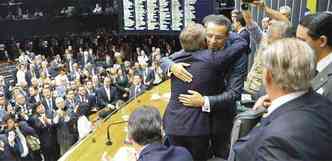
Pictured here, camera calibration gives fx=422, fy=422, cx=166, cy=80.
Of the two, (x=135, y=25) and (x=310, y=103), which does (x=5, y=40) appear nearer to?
(x=135, y=25)

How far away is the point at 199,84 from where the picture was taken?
1.85 meters

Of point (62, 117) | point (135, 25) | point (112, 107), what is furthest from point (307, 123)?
point (135, 25)

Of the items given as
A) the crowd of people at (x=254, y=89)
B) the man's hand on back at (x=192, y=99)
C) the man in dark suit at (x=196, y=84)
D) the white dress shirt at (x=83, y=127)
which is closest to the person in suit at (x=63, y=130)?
the white dress shirt at (x=83, y=127)

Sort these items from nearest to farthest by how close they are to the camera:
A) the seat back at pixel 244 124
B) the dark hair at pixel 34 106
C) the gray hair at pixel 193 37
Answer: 1. the seat back at pixel 244 124
2. the gray hair at pixel 193 37
3. the dark hair at pixel 34 106

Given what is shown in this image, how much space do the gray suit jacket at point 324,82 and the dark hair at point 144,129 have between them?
55 cm

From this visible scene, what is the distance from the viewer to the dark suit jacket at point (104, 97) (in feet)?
24.2

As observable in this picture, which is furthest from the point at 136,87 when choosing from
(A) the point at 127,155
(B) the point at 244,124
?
(B) the point at 244,124

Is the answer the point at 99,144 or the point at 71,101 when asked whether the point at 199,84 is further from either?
the point at 71,101

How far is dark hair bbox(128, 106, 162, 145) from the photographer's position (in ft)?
4.66

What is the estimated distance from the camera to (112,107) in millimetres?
6953

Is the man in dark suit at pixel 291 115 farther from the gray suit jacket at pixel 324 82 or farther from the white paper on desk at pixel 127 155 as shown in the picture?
the white paper on desk at pixel 127 155

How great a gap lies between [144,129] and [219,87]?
585mm

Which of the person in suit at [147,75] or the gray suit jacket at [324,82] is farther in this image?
the person in suit at [147,75]

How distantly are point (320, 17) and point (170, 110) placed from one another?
770 millimetres
